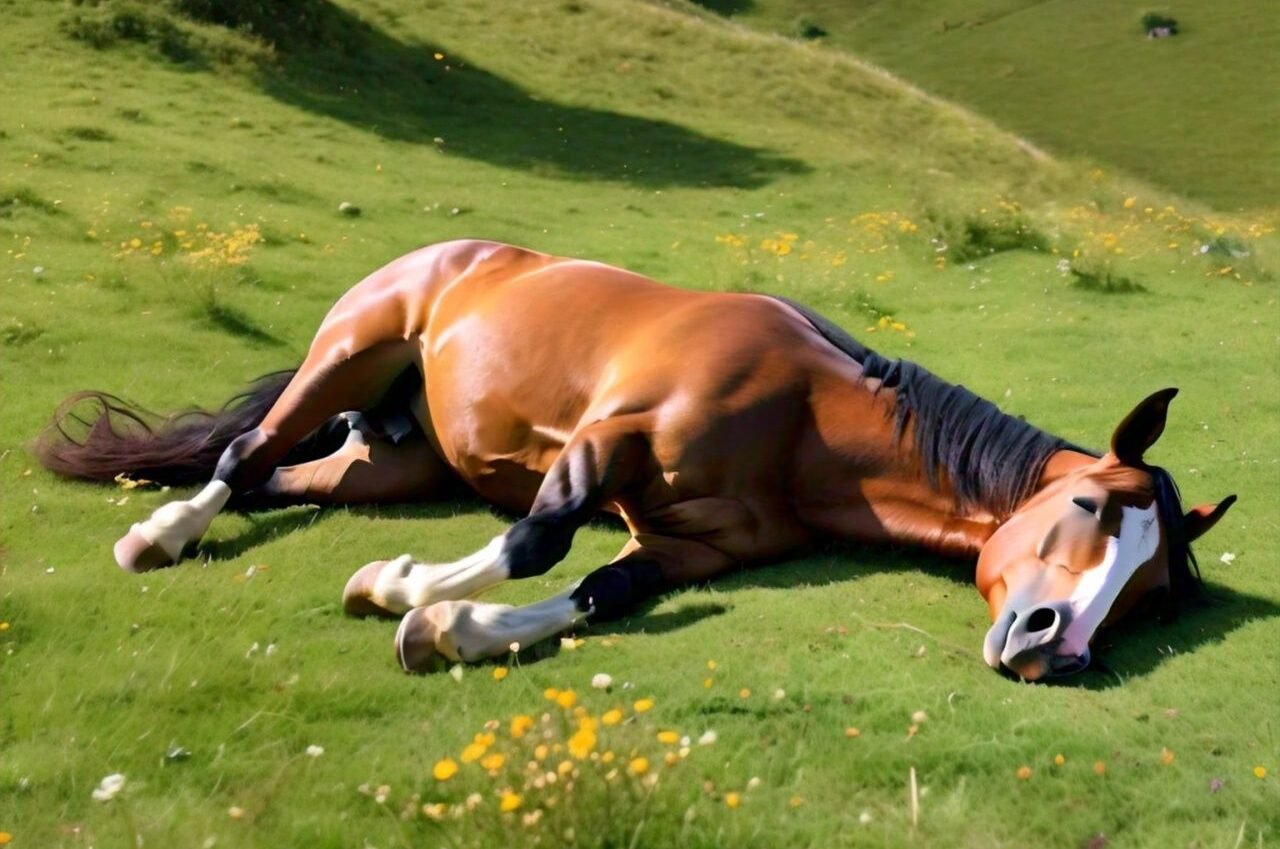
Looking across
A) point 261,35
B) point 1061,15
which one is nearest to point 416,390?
point 261,35

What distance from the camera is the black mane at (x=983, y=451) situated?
429 centimetres

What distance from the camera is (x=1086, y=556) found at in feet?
13.0

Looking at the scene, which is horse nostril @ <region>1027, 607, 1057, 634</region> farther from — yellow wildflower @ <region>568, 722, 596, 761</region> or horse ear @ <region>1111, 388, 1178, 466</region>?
yellow wildflower @ <region>568, 722, 596, 761</region>

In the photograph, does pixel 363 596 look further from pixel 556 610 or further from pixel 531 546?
pixel 556 610

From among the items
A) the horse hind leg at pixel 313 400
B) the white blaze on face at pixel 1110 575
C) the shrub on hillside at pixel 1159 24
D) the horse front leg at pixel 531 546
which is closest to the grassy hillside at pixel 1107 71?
the shrub on hillside at pixel 1159 24

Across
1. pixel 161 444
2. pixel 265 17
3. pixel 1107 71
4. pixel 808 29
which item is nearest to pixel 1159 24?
pixel 1107 71

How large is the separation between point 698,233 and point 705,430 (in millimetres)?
10970

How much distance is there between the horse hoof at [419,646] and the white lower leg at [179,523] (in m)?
1.79

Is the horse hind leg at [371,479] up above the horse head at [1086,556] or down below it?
below

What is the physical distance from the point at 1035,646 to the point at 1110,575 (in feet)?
1.18

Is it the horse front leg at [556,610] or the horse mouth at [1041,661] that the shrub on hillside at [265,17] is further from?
the horse mouth at [1041,661]

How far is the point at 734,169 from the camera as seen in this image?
789 inches

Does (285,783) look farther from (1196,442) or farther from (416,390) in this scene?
(1196,442)

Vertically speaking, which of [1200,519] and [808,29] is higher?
[1200,519]
